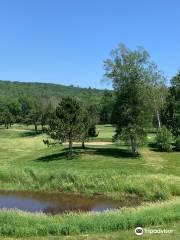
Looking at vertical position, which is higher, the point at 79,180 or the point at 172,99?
the point at 172,99

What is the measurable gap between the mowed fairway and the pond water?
1.02 m

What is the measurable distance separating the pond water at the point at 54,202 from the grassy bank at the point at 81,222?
638 centimetres

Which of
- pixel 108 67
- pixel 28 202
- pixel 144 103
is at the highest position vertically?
pixel 108 67

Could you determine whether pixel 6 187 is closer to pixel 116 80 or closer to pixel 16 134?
pixel 116 80

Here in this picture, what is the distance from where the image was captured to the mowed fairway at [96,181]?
17172 millimetres

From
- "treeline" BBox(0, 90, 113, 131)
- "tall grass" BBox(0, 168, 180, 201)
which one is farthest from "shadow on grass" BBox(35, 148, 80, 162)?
"tall grass" BBox(0, 168, 180, 201)

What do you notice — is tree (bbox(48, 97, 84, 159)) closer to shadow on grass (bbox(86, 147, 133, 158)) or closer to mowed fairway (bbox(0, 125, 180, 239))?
mowed fairway (bbox(0, 125, 180, 239))

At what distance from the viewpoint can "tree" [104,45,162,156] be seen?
1842 inches

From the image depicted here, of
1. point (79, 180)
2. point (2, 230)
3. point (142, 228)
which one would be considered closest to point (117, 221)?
point (142, 228)

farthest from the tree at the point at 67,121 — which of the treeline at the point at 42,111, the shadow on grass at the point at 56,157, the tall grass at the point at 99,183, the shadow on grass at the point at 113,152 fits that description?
the tall grass at the point at 99,183

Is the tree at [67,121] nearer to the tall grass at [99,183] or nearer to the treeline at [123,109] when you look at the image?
the treeline at [123,109]

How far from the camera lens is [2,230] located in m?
16.9

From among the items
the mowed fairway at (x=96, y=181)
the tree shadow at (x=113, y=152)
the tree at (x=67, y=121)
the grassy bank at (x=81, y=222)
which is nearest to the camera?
the grassy bank at (x=81, y=222)

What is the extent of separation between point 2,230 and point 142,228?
5024mm
